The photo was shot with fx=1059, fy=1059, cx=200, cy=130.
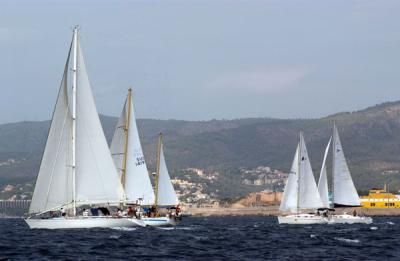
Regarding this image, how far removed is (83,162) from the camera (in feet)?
263

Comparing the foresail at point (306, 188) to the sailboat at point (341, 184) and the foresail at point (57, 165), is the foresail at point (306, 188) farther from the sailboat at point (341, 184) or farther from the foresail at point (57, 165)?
the foresail at point (57, 165)

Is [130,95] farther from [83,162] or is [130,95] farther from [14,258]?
[14,258]

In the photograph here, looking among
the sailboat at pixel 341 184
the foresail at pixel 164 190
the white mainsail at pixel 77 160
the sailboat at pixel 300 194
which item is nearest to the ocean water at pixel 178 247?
the white mainsail at pixel 77 160

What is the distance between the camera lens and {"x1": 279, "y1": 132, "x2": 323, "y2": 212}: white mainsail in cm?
12231

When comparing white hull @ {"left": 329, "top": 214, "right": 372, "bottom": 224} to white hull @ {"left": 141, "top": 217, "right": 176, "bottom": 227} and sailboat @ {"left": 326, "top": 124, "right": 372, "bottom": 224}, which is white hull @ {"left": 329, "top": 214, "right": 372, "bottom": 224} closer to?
Answer: sailboat @ {"left": 326, "top": 124, "right": 372, "bottom": 224}

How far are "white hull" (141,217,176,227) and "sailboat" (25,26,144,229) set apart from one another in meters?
16.2

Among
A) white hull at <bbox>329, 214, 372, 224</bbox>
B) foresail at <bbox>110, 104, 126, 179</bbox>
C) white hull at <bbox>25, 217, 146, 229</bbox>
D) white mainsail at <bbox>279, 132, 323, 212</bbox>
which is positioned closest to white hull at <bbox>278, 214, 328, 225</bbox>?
white mainsail at <bbox>279, 132, 323, 212</bbox>

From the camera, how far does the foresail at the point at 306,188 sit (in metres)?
122

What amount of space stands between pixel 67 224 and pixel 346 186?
188 feet

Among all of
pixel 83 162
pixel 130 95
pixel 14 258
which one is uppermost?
pixel 130 95

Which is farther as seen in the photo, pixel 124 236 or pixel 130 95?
pixel 130 95

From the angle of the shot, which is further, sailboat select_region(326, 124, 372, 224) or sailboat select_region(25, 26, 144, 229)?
sailboat select_region(326, 124, 372, 224)

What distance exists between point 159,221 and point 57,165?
26.0 meters

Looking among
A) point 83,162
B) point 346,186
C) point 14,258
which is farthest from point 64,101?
point 346,186
